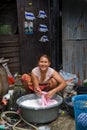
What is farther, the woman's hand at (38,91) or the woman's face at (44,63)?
the woman's face at (44,63)

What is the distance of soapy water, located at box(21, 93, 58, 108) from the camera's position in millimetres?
4977

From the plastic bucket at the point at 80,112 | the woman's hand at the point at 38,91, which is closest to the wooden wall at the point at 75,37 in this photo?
the woman's hand at the point at 38,91

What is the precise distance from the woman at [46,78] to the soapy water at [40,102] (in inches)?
6.3

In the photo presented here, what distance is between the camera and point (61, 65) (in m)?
Result: 7.45

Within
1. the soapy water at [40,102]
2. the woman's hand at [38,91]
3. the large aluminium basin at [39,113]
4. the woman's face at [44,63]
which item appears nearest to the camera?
the large aluminium basin at [39,113]

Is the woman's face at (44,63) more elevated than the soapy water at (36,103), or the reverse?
the woman's face at (44,63)

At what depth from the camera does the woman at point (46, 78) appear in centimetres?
525

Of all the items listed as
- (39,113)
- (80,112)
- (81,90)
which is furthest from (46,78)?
(80,112)

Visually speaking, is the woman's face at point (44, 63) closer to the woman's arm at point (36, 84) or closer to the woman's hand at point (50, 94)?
the woman's arm at point (36, 84)

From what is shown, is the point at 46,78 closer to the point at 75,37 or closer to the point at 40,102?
the point at 40,102

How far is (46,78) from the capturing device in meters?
5.46

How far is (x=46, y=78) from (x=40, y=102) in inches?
20.6

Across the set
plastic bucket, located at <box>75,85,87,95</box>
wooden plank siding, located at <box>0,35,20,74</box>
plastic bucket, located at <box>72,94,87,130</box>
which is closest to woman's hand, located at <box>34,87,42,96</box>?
plastic bucket, located at <box>75,85,87,95</box>

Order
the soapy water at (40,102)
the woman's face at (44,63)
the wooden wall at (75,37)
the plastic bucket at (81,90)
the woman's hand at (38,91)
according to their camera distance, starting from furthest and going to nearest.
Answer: the wooden wall at (75,37)
the plastic bucket at (81,90)
the woman's face at (44,63)
the woman's hand at (38,91)
the soapy water at (40,102)
